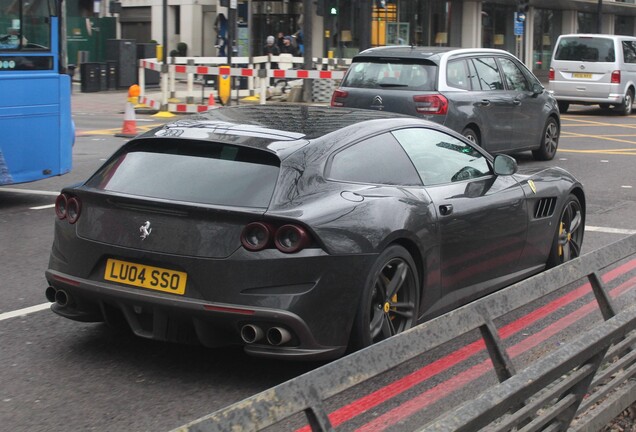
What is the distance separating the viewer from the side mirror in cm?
669

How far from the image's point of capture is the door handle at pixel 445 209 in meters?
5.98

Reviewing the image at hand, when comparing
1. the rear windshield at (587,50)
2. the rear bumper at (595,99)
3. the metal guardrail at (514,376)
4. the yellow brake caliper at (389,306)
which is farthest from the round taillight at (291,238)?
the rear windshield at (587,50)

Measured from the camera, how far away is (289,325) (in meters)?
4.90

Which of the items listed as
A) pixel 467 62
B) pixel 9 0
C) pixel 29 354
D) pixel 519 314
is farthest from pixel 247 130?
pixel 467 62

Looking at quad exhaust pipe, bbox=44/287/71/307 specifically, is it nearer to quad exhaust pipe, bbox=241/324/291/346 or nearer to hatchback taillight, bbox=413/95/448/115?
quad exhaust pipe, bbox=241/324/291/346

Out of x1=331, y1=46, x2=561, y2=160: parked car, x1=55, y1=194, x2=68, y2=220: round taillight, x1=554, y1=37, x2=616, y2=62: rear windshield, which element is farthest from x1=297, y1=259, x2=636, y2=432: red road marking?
x1=554, y1=37, x2=616, y2=62: rear windshield

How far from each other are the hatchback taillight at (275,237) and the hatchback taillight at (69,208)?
3.59ft

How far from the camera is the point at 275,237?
16.4 ft

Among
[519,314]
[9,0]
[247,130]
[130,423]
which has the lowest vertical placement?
[130,423]

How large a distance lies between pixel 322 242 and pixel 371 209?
0.47 metres

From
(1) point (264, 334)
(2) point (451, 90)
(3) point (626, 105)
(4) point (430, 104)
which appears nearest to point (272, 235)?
(1) point (264, 334)

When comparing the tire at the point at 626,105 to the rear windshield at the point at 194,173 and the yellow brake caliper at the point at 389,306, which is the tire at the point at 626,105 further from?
the rear windshield at the point at 194,173

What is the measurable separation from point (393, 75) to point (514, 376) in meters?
10.5

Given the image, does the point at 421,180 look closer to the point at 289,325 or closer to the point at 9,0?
the point at 289,325
